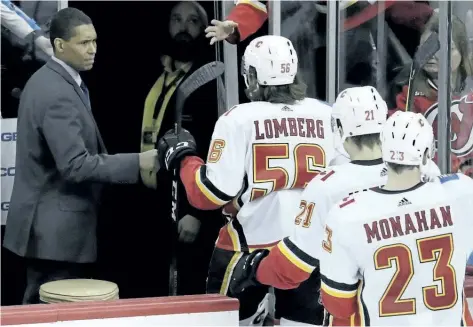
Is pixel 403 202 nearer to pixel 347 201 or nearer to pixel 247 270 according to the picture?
pixel 347 201

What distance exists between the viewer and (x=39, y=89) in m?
4.11

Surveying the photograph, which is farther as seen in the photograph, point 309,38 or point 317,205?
point 309,38

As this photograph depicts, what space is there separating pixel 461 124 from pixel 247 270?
141 centimetres

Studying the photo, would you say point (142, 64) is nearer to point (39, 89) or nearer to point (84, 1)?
point (84, 1)

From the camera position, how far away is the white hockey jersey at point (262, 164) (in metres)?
3.61

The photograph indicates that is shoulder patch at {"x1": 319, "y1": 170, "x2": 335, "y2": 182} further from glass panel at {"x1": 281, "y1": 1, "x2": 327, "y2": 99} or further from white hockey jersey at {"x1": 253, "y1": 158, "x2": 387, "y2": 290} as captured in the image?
glass panel at {"x1": 281, "y1": 1, "x2": 327, "y2": 99}

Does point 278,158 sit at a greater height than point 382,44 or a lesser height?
lesser

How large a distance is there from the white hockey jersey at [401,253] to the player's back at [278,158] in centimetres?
69

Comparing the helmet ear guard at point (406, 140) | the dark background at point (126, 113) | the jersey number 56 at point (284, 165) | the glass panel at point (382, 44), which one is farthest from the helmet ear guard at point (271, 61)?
the dark background at point (126, 113)

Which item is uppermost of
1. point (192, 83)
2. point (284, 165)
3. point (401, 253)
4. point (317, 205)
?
point (192, 83)

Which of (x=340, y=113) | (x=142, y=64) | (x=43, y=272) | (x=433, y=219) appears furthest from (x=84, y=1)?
(x=433, y=219)

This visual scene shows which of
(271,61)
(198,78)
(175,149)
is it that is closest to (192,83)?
(198,78)

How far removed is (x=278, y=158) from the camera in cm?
364

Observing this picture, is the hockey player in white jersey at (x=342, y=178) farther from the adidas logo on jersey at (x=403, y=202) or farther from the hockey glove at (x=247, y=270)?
the adidas logo on jersey at (x=403, y=202)
